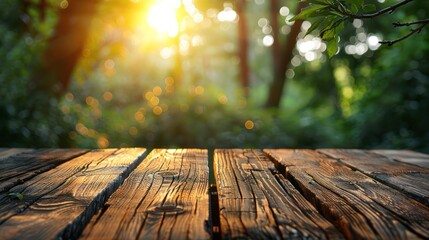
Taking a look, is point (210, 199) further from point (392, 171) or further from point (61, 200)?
point (392, 171)

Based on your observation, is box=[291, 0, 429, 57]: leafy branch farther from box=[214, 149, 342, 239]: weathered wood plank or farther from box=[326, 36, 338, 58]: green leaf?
box=[214, 149, 342, 239]: weathered wood plank

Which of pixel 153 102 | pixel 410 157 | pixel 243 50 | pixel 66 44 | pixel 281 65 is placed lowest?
pixel 410 157

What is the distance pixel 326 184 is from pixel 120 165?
42.0 inches

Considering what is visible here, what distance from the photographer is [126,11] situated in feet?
33.5

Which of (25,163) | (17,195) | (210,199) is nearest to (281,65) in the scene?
(25,163)

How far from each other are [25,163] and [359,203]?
185 centimetres

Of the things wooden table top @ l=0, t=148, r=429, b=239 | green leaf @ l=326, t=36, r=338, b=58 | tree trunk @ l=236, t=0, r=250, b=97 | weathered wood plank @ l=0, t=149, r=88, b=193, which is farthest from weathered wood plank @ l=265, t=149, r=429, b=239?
tree trunk @ l=236, t=0, r=250, b=97

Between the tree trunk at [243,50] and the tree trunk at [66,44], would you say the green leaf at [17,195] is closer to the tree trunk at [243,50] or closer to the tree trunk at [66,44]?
the tree trunk at [66,44]

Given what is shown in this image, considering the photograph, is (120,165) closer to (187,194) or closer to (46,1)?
(187,194)

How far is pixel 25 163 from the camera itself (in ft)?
8.90

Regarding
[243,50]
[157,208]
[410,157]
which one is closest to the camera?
[157,208]

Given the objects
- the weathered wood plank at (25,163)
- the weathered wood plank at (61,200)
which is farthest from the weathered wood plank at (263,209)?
the weathered wood plank at (25,163)

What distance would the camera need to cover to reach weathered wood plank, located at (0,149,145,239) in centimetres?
137

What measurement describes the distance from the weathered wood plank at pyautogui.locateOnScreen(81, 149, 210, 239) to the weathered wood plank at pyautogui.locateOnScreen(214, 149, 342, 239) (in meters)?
0.08
